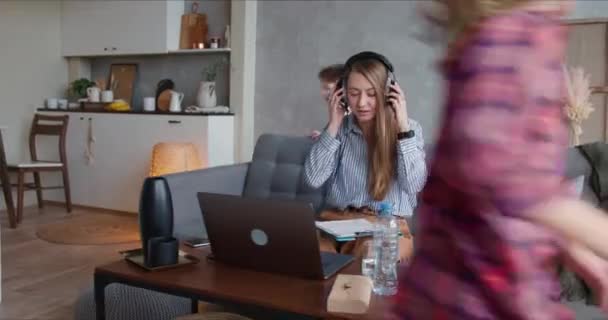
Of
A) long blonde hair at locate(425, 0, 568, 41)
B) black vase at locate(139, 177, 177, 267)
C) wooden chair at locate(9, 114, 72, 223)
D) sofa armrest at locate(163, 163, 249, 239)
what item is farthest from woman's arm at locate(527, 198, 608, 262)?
wooden chair at locate(9, 114, 72, 223)

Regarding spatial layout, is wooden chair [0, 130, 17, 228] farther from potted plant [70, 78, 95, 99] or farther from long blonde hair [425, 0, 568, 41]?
long blonde hair [425, 0, 568, 41]

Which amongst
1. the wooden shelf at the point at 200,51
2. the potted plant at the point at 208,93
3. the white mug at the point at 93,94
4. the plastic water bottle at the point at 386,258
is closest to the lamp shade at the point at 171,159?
the potted plant at the point at 208,93

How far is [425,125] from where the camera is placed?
4.21 m

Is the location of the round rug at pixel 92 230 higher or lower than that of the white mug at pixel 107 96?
lower

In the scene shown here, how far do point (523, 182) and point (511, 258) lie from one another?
8 centimetres

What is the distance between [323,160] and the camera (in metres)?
2.30

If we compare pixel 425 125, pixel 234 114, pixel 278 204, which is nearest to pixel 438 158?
pixel 278 204

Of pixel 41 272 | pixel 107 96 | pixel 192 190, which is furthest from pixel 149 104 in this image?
pixel 192 190

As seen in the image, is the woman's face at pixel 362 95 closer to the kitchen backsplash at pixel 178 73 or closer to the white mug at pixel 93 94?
the kitchen backsplash at pixel 178 73

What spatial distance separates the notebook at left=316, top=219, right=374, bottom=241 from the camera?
5.96ft

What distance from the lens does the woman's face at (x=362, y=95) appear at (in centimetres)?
217

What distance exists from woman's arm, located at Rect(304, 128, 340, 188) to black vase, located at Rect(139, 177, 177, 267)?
0.80 metres

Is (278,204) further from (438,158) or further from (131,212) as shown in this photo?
(131,212)

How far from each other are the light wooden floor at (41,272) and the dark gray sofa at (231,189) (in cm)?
84
